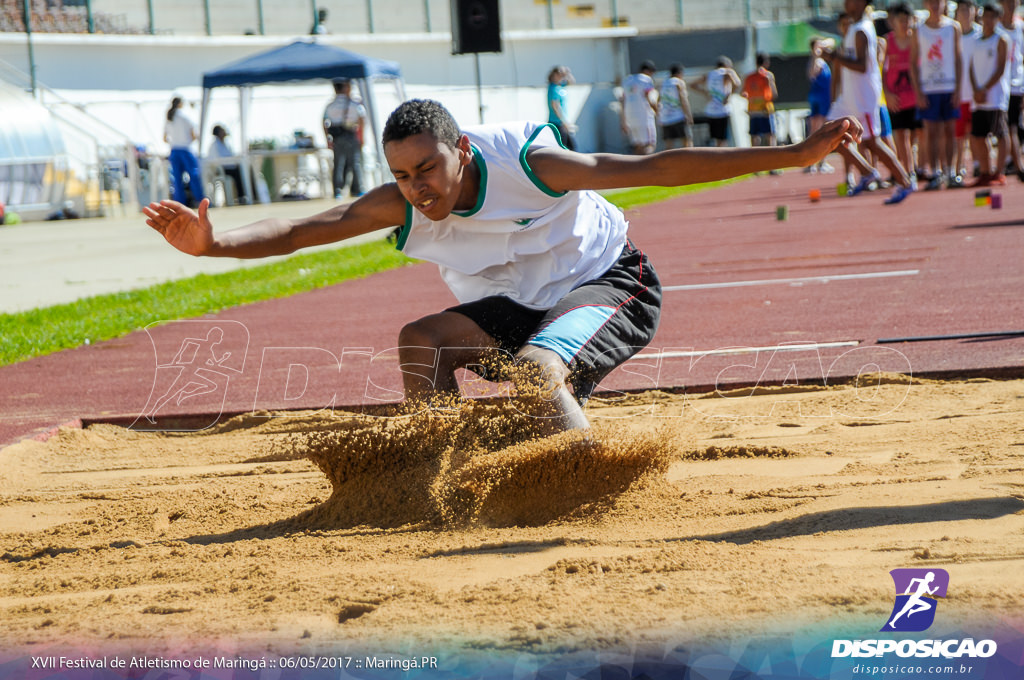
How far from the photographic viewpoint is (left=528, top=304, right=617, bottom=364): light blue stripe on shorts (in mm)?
3467

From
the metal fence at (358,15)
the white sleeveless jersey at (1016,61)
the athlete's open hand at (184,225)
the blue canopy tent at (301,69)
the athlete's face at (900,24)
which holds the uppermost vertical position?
the metal fence at (358,15)

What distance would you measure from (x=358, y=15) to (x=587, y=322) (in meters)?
33.9

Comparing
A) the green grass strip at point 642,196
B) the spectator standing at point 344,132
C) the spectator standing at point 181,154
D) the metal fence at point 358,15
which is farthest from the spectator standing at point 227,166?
the green grass strip at point 642,196

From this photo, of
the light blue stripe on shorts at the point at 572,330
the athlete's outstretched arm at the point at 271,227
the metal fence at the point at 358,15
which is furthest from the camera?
the metal fence at the point at 358,15

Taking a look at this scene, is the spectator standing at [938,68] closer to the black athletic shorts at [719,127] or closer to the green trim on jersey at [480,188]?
the green trim on jersey at [480,188]

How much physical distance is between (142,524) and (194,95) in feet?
92.1

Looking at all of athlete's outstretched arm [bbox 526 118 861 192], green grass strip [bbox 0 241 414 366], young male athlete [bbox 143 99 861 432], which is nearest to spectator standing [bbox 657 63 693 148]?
green grass strip [bbox 0 241 414 366]

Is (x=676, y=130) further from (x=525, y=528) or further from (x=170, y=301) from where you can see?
(x=525, y=528)

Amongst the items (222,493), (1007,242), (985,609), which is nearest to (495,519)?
(222,493)

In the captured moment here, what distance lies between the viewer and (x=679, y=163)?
11.6 ft

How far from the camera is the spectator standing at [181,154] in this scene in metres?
20.3

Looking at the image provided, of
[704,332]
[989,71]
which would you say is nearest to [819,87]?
[989,71]

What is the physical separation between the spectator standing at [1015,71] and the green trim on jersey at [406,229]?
11034 mm

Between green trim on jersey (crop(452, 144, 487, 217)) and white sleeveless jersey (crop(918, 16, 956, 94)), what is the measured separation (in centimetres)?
1051
